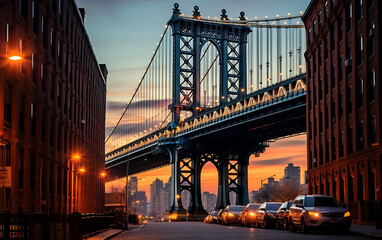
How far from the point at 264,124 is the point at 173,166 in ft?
92.7

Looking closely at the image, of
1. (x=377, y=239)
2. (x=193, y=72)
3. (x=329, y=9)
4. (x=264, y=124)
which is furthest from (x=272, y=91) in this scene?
(x=377, y=239)

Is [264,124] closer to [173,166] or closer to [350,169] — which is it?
[173,166]

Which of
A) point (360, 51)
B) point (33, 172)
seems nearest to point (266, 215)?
point (33, 172)

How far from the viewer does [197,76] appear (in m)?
110

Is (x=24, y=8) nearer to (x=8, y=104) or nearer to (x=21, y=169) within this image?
(x=8, y=104)

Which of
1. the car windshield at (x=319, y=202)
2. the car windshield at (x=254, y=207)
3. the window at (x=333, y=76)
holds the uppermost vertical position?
the window at (x=333, y=76)

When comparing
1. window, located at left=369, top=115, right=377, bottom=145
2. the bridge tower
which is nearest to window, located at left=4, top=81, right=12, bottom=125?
window, located at left=369, top=115, right=377, bottom=145

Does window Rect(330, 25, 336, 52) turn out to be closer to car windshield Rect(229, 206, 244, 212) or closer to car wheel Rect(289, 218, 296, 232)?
car windshield Rect(229, 206, 244, 212)

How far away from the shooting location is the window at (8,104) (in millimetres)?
36406

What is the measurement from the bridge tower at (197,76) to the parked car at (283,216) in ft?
226

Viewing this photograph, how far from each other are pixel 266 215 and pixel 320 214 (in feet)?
32.1

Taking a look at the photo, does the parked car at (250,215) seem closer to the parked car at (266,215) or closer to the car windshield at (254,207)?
the car windshield at (254,207)

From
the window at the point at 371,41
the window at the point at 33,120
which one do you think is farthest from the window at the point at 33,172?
the window at the point at 371,41

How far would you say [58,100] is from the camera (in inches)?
2133
